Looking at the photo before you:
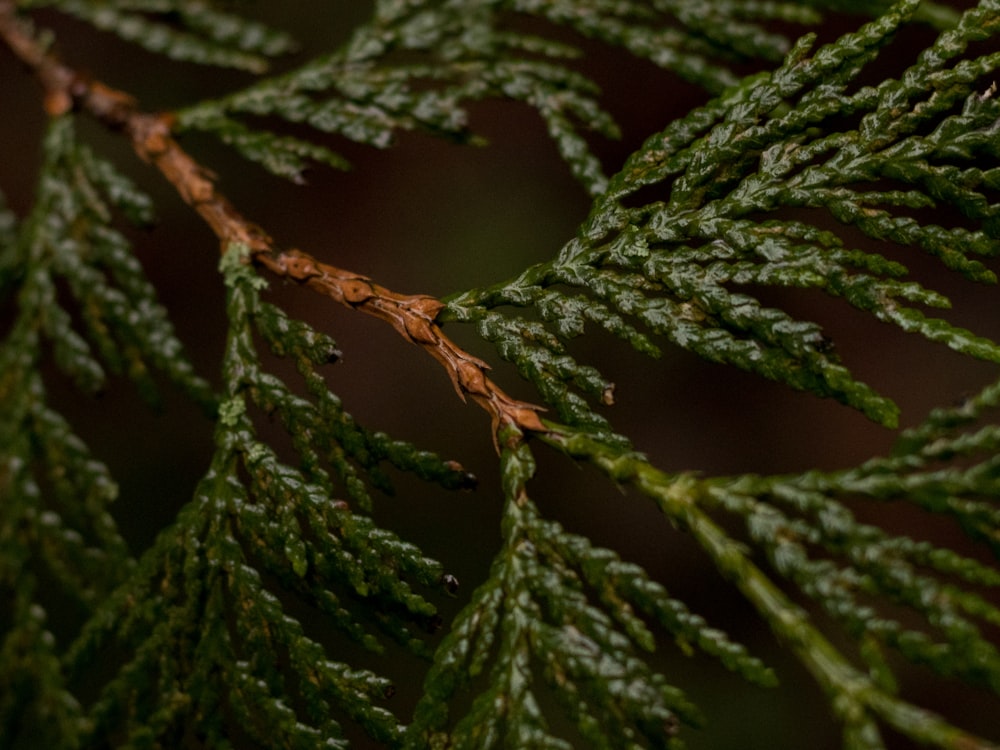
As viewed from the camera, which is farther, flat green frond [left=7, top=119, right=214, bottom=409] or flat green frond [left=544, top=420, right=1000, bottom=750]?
flat green frond [left=7, top=119, right=214, bottom=409]

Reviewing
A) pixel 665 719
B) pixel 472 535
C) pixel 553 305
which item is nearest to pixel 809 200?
pixel 553 305

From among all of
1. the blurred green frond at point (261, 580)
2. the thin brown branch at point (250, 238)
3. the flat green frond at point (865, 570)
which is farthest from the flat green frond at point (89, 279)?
the flat green frond at point (865, 570)

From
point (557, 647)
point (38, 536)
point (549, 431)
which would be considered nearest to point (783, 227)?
point (549, 431)

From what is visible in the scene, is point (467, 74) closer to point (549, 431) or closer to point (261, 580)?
point (549, 431)

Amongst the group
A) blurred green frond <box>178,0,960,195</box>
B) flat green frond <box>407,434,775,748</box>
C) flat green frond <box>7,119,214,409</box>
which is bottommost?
flat green frond <box>407,434,775,748</box>

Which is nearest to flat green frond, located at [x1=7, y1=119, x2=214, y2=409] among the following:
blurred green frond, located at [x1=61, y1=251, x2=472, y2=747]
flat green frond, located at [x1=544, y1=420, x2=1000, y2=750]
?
blurred green frond, located at [x1=61, y1=251, x2=472, y2=747]

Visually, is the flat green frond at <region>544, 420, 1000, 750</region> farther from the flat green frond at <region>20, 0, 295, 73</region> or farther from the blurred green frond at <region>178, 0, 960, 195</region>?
the flat green frond at <region>20, 0, 295, 73</region>

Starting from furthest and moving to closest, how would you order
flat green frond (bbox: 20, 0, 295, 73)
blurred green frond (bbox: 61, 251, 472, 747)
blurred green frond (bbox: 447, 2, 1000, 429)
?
flat green frond (bbox: 20, 0, 295, 73), blurred green frond (bbox: 61, 251, 472, 747), blurred green frond (bbox: 447, 2, 1000, 429)
